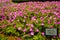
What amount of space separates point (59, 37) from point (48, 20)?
1.17m

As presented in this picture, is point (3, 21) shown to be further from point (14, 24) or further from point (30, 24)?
point (30, 24)

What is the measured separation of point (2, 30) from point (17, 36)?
1.95 feet

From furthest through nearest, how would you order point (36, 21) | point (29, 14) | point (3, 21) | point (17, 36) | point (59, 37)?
point (29, 14) < point (3, 21) < point (36, 21) < point (17, 36) < point (59, 37)

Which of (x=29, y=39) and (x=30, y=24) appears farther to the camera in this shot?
(x=30, y=24)

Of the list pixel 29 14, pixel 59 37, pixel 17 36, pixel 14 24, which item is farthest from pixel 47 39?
pixel 29 14

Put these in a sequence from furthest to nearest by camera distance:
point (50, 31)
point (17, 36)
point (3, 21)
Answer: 1. point (3, 21)
2. point (17, 36)
3. point (50, 31)

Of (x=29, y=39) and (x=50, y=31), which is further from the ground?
(x=50, y=31)

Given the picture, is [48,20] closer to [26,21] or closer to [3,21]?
[26,21]

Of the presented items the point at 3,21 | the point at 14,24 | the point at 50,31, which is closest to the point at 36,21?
the point at 14,24

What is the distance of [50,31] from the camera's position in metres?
4.76

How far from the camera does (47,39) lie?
5.32 meters

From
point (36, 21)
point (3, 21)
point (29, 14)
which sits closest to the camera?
point (36, 21)

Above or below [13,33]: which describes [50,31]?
above

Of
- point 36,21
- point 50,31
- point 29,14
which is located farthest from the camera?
point 29,14
